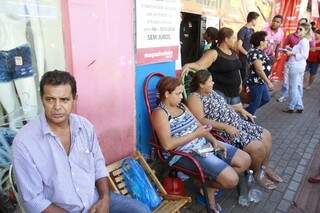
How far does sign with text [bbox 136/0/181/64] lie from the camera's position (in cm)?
325

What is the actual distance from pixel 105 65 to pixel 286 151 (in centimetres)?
309

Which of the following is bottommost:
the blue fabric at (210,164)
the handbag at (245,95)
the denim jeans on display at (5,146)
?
the blue fabric at (210,164)

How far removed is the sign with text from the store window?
925 millimetres

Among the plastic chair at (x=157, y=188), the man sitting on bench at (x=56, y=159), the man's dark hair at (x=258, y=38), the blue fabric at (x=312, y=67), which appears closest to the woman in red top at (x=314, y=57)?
the blue fabric at (x=312, y=67)

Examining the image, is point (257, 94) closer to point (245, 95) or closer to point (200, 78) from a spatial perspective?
point (245, 95)

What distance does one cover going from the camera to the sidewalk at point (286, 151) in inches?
132

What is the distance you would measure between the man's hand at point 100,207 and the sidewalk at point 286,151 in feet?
4.27

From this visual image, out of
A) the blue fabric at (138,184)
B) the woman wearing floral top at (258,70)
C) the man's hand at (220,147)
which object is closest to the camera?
the blue fabric at (138,184)

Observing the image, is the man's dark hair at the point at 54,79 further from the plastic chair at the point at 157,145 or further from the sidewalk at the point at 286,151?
the sidewalk at the point at 286,151

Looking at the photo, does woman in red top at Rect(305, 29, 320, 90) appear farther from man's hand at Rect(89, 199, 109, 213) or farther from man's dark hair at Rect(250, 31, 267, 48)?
man's hand at Rect(89, 199, 109, 213)

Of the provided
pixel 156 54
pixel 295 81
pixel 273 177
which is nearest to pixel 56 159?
pixel 156 54

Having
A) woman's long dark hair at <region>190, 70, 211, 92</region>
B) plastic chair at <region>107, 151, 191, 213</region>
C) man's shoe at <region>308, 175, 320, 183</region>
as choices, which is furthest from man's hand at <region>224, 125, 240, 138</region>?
man's shoe at <region>308, 175, 320, 183</region>

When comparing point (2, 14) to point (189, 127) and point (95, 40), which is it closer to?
point (95, 40)

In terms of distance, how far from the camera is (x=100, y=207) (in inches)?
81.7
